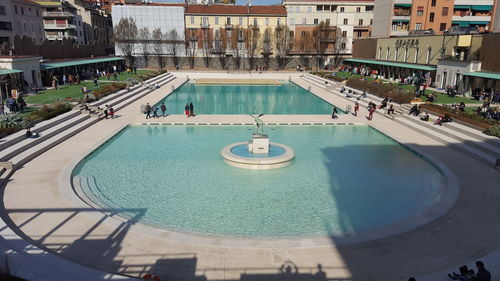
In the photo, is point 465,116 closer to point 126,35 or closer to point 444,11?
point 444,11

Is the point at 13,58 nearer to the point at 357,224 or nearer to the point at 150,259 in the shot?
the point at 150,259

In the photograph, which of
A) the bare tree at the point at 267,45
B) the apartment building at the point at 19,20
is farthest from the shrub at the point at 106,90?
the bare tree at the point at 267,45

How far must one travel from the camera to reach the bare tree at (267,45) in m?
71.6

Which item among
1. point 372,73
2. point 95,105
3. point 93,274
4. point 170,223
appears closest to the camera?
point 93,274

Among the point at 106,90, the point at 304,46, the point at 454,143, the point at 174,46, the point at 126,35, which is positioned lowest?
the point at 454,143

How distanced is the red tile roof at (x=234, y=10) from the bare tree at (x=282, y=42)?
381cm

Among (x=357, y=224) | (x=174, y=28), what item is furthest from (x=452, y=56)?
(x=174, y=28)

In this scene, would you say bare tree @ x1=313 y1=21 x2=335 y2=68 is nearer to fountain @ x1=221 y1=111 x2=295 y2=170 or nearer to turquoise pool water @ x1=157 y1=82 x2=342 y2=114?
turquoise pool water @ x1=157 y1=82 x2=342 y2=114

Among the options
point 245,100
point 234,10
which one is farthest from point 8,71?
point 234,10

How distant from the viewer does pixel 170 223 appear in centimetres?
1235

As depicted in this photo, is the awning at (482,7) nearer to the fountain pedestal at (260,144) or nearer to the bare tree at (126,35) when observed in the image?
the fountain pedestal at (260,144)

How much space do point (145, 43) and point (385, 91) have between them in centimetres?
5048

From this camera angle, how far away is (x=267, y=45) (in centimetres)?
7212

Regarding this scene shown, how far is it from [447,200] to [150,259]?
1116cm
